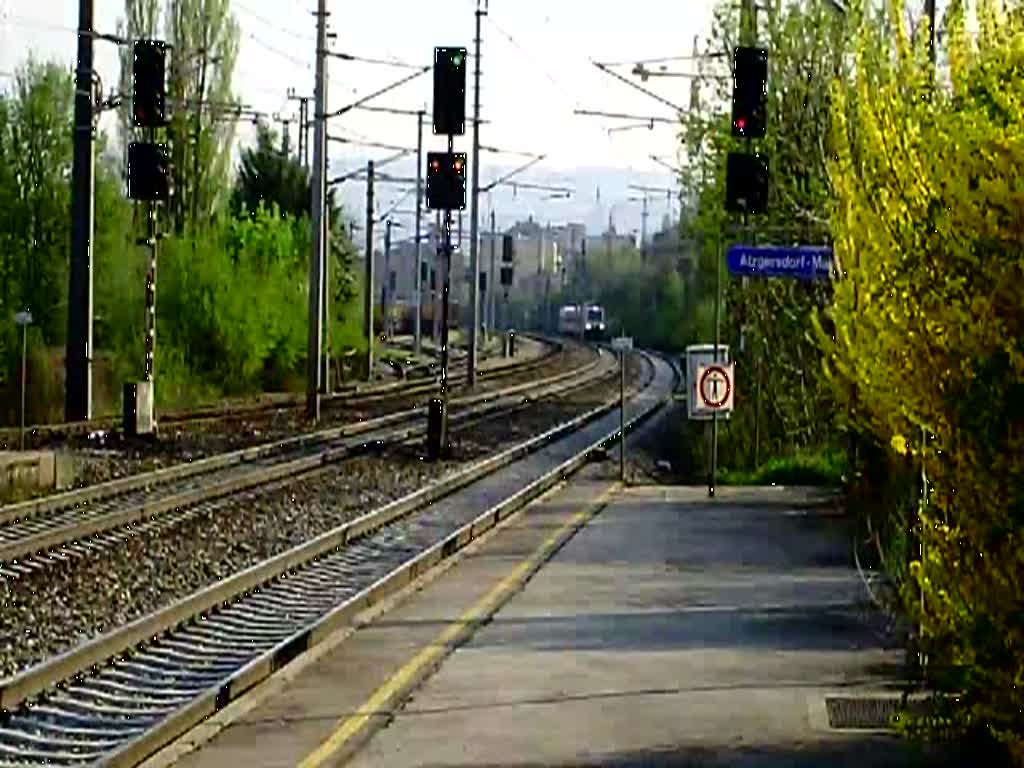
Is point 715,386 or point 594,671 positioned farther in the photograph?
point 715,386

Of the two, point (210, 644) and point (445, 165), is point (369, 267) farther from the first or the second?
point (210, 644)

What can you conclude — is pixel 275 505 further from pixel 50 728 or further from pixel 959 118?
pixel 959 118

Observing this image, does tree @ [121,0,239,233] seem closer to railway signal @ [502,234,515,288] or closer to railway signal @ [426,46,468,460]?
railway signal @ [502,234,515,288]

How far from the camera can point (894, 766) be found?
12.6 meters

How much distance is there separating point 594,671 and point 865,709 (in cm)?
230

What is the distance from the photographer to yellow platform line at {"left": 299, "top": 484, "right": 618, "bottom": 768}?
13.4 m

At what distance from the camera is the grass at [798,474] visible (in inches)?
1416

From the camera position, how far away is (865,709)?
47.6 ft

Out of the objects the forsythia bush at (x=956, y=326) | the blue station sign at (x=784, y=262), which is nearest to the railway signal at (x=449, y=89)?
the blue station sign at (x=784, y=262)

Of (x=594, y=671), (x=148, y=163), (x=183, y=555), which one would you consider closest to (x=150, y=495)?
(x=183, y=555)

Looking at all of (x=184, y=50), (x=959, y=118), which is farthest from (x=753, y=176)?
(x=184, y=50)

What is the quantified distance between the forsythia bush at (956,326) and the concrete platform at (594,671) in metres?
2.63

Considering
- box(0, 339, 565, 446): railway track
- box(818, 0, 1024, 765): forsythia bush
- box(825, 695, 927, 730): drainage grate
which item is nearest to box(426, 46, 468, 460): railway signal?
box(0, 339, 565, 446): railway track

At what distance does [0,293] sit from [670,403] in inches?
833
